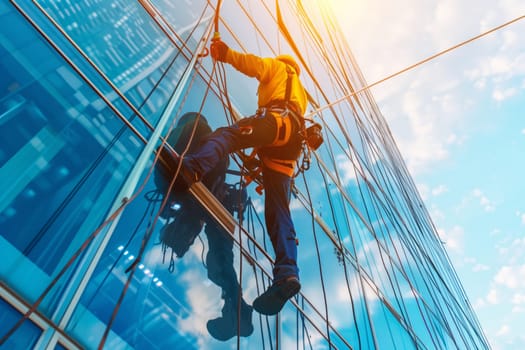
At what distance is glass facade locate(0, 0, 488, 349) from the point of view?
1732 millimetres

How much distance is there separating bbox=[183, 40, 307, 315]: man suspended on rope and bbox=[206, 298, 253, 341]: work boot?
240 mm

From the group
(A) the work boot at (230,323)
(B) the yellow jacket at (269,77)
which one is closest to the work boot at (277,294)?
(A) the work boot at (230,323)

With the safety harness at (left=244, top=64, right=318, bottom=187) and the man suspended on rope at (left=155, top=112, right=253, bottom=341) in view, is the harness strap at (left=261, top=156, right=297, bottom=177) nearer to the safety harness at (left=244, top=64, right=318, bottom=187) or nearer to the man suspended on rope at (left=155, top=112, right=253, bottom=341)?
the safety harness at (left=244, top=64, right=318, bottom=187)

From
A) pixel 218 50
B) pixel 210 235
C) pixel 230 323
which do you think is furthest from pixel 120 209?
pixel 218 50

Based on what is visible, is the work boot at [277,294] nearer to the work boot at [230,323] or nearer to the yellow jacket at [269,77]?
the work boot at [230,323]

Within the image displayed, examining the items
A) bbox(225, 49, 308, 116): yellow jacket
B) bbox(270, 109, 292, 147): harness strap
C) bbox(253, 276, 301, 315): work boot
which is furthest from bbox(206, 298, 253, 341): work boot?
bbox(225, 49, 308, 116): yellow jacket

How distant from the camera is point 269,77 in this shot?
3.62 meters

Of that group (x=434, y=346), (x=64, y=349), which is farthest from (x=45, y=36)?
(x=434, y=346)

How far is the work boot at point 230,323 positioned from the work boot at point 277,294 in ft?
0.63

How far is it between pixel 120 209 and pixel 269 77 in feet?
6.92

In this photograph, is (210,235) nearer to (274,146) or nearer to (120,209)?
(274,146)

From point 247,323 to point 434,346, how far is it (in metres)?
6.18

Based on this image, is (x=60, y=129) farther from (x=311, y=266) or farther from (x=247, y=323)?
(x=311, y=266)

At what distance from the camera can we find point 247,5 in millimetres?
6277
